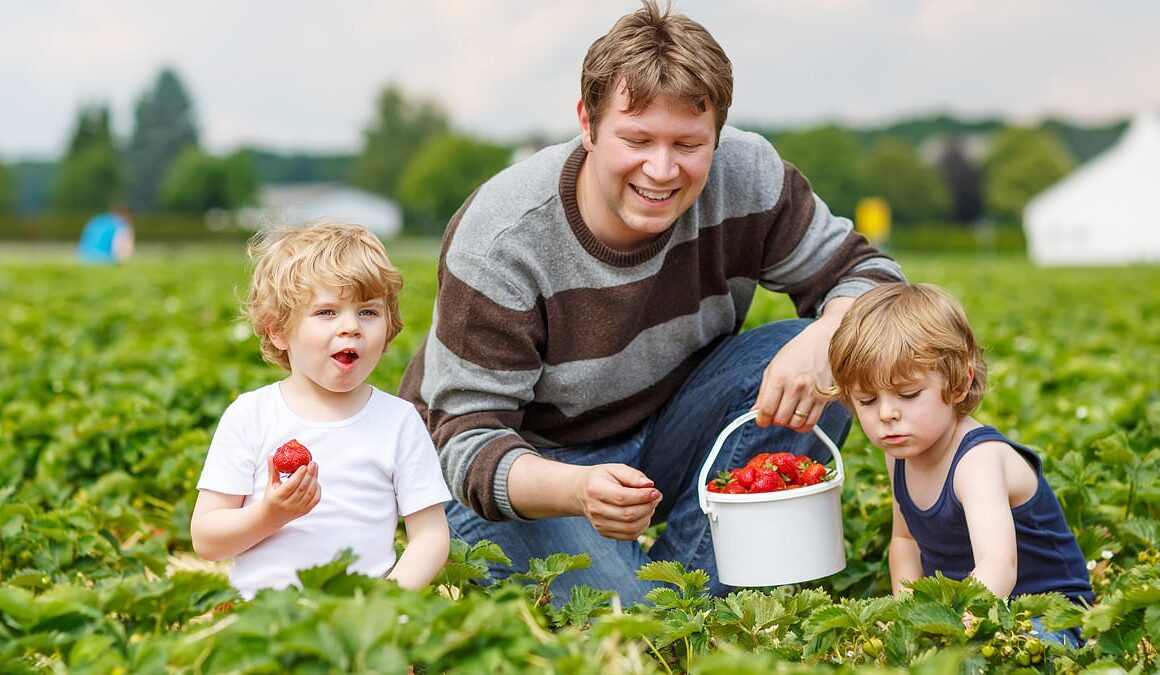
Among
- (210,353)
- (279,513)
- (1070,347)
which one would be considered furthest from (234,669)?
(1070,347)

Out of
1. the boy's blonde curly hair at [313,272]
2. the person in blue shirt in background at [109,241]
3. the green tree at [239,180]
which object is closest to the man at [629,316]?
the boy's blonde curly hair at [313,272]

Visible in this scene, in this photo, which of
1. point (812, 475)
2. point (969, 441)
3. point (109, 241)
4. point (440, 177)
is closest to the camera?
point (969, 441)

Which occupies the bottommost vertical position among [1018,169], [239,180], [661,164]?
[661,164]

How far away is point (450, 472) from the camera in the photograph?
2.79 m

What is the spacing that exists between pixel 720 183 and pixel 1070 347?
470 cm

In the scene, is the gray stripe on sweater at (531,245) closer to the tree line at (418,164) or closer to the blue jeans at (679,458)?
the blue jeans at (679,458)

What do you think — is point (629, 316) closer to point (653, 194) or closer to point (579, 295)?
point (579, 295)

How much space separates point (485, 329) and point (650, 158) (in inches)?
21.0

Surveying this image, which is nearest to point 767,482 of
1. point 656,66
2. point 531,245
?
point 531,245

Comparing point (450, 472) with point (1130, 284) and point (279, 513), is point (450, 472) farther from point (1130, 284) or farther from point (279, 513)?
point (1130, 284)

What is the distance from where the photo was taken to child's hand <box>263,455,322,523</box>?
6.49 ft

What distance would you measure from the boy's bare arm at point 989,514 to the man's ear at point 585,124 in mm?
1027

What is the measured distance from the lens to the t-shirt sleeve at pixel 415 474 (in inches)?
87.4

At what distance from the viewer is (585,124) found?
2781 mm
